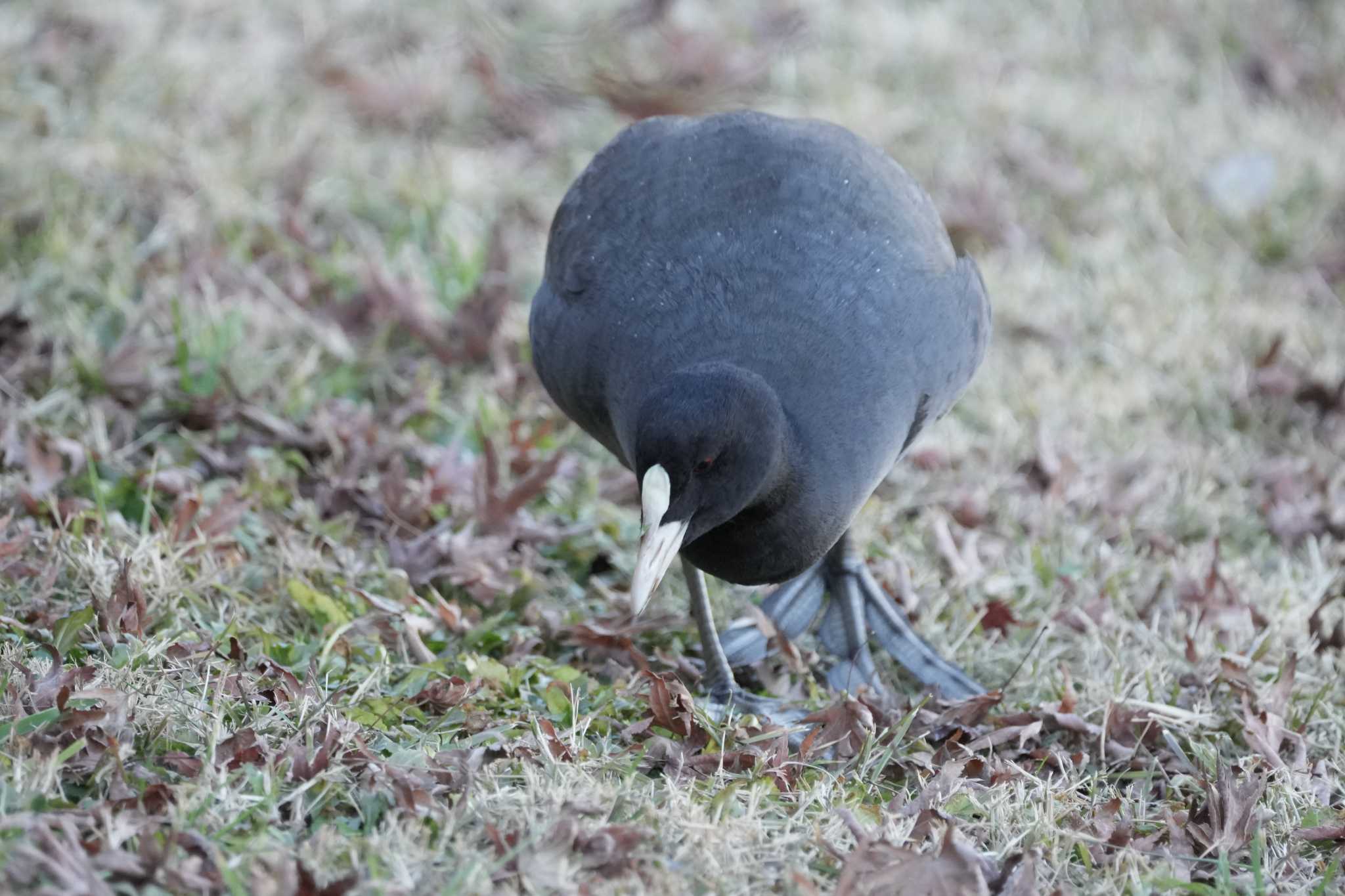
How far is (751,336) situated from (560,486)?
1692 mm

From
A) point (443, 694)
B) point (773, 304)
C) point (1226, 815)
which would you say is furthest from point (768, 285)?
point (1226, 815)

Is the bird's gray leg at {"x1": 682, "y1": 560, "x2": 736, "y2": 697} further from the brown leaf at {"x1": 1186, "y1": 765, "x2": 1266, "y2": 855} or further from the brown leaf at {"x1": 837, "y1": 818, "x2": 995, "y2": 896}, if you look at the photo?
the brown leaf at {"x1": 1186, "y1": 765, "x2": 1266, "y2": 855}

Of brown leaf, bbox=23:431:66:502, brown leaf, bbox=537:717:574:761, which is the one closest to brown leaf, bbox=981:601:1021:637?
brown leaf, bbox=537:717:574:761

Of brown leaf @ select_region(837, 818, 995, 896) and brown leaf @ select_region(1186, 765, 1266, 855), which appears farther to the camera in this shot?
brown leaf @ select_region(1186, 765, 1266, 855)

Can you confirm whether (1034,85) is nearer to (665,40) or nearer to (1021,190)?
(1021,190)

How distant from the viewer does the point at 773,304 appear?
355cm

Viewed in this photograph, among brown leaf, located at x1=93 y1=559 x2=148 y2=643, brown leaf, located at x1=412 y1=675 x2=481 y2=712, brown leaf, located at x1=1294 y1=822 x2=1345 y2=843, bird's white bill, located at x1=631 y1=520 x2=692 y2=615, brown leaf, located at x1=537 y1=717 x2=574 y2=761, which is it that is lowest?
brown leaf, located at x1=1294 y1=822 x2=1345 y2=843

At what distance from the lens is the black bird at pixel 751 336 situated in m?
3.29

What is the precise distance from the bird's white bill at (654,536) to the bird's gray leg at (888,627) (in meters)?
1.05

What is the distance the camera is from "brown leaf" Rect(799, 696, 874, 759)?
3.64 metres

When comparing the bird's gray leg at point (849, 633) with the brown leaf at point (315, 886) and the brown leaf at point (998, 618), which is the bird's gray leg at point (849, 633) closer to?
the brown leaf at point (998, 618)

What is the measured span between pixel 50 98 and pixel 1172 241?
206 inches

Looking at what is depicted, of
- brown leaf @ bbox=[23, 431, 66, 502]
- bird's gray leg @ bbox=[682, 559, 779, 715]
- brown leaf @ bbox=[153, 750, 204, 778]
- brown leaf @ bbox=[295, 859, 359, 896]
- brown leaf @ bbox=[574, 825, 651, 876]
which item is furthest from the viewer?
brown leaf @ bbox=[23, 431, 66, 502]

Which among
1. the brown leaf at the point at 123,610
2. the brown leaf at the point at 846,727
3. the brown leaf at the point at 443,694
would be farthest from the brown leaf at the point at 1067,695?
the brown leaf at the point at 123,610
